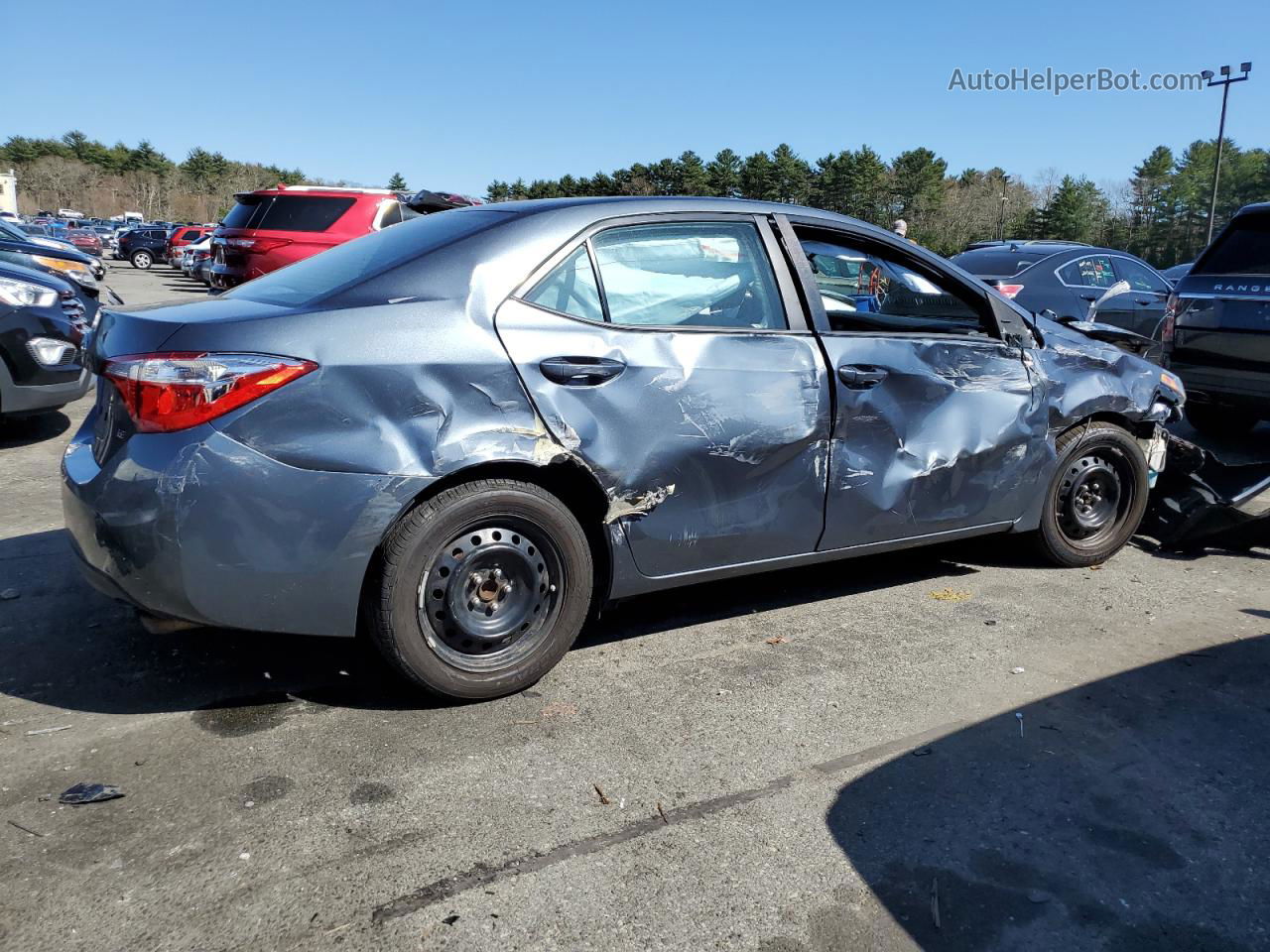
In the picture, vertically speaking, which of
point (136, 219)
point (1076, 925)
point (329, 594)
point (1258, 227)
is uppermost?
point (136, 219)

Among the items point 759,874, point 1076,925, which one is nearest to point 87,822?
point 759,874

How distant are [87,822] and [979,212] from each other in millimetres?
65621

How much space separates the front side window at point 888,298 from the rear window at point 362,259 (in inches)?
58.0

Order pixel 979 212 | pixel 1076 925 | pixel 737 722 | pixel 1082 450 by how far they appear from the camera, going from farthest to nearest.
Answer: pixel 979 212
pixel 1082 450
pixel 737 722
pixel 1076 925

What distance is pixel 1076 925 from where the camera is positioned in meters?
2.34

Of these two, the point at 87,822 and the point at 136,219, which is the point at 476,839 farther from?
the point at 136,219

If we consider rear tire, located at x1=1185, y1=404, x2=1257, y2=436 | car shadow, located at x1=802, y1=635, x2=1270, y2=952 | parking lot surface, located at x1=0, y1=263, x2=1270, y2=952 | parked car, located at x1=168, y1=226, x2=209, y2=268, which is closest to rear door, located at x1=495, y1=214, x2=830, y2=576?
parking lot surface, located at x1=0, y1=263, x2=1270, y2=952

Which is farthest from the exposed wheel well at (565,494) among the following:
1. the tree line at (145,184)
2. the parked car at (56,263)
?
the tree line at (145,184)

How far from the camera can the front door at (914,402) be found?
398cm

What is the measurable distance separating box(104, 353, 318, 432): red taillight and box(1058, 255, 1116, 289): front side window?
9.41 meters

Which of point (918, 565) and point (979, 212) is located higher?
point (979, 212)

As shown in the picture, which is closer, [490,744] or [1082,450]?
[490,744]

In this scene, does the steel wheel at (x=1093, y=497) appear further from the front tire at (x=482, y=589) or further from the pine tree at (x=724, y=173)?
the pine tree at (x=724, y=173)

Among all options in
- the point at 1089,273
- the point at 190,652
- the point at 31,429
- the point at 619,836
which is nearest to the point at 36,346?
the point at 31,429
